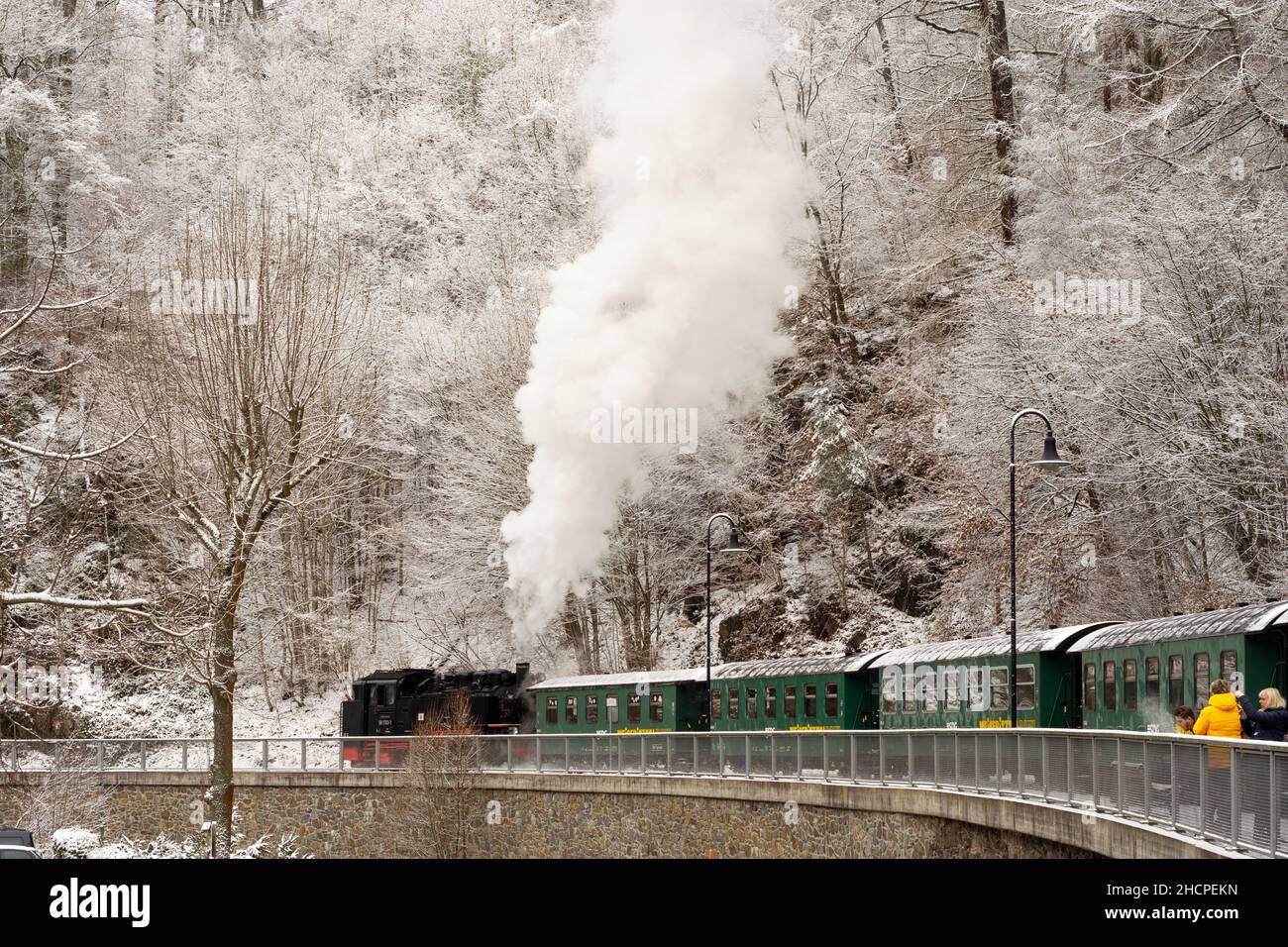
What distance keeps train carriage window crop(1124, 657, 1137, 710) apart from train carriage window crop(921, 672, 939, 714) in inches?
228

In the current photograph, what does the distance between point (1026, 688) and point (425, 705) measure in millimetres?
16612

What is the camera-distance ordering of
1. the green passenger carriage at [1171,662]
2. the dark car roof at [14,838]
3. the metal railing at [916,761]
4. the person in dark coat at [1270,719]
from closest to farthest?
the metal railing at [916,761] → the dark car roof at [14,838] → the person in dark coat at [1270,719] → the green passenger carriage at [1171,662]

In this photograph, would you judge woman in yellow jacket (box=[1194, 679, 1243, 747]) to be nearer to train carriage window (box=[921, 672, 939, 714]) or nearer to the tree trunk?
train carriage window (box=[921, 672, 939, 714])

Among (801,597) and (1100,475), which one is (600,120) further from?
(1100,475)

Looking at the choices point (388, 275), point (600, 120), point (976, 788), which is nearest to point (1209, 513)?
point (976, 788)

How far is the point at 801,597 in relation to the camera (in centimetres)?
4822

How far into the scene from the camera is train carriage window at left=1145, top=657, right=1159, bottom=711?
76.7ft

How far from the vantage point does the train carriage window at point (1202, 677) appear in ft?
71.5

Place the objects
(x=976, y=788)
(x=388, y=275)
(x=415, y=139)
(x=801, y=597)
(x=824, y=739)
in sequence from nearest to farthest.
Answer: (x=976, y=788) < (x=824, y=739) < (x=801, y=597) < (x=388, y=275) < (x=415, y=139)

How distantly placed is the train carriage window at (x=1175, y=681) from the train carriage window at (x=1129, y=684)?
1182mm

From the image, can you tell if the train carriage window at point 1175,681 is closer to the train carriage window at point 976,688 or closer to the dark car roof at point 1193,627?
the dark car roof at point 1193,627

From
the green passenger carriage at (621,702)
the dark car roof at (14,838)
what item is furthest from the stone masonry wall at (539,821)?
the dark car roof at (14,838)

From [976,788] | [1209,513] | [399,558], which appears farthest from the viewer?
[399,558]

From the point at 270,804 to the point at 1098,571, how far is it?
20865mm
